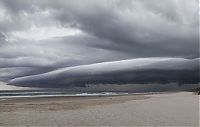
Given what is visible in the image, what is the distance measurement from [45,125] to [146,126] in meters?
6.32

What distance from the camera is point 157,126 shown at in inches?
715

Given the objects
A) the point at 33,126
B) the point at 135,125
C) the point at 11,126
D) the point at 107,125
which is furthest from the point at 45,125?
the point at 135,125

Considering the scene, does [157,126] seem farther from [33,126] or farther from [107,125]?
[33,126]

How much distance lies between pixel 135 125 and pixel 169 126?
6.92 feet

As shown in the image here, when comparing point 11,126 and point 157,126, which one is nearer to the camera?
point 157,126

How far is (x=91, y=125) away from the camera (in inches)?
773

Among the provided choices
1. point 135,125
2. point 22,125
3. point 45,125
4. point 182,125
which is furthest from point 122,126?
point 22,125

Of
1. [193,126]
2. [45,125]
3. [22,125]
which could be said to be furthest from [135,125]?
[22,125]

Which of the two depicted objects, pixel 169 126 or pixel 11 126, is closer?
pixel 169 126

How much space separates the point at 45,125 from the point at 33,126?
0.77m

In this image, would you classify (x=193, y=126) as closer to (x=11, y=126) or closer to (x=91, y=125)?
(x=91, y=125)

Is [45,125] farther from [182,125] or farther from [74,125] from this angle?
[182,125]

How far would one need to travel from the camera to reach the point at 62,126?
19.4 meters

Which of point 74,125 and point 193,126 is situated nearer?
point 193,126
